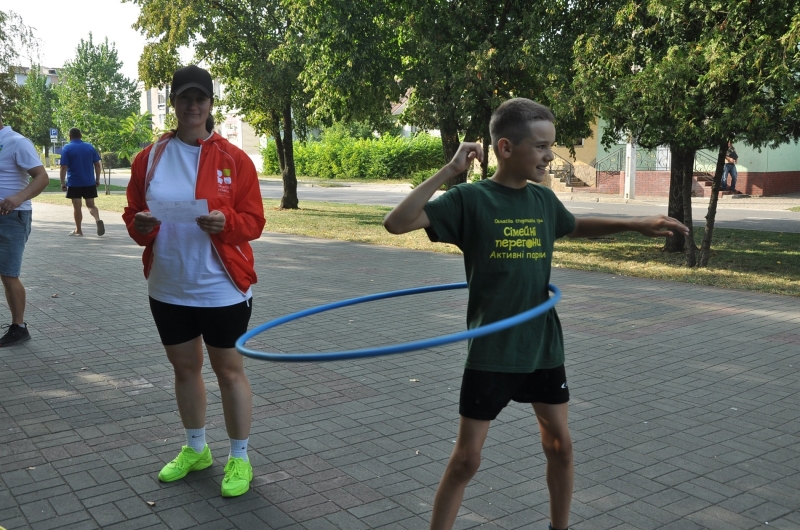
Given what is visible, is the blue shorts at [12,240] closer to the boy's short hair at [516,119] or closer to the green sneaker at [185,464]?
the green sneaker at [185,464]

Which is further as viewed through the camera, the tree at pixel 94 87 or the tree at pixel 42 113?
the tree at pixel 42 113

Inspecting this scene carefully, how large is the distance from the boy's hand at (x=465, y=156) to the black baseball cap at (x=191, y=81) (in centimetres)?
160

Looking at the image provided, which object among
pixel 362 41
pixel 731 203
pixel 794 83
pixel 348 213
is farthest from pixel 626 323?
pixel 731 203

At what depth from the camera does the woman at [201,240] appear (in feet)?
13.6

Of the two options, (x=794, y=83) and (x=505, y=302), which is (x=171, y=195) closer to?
(x=505, y=302)

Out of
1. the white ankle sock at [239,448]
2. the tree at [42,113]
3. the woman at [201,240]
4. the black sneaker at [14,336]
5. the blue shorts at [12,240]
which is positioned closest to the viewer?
the woman at [201,240]

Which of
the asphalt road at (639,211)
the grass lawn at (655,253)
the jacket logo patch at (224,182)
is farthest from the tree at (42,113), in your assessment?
the jacket logo patch at (224,182)

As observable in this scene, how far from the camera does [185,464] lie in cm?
453

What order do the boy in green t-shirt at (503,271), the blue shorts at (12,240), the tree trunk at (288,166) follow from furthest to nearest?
the tree trunk at (288,166) → the blue shorts at (12,240) → the boy in green t-shirt at (503,271)

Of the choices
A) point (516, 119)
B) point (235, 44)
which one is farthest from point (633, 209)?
point (516, 119)

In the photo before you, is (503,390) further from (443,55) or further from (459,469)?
(443,55)

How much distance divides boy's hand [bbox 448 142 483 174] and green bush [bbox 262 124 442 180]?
4614 cm

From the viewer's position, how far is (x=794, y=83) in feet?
35.5

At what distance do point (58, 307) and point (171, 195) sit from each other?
628cm
